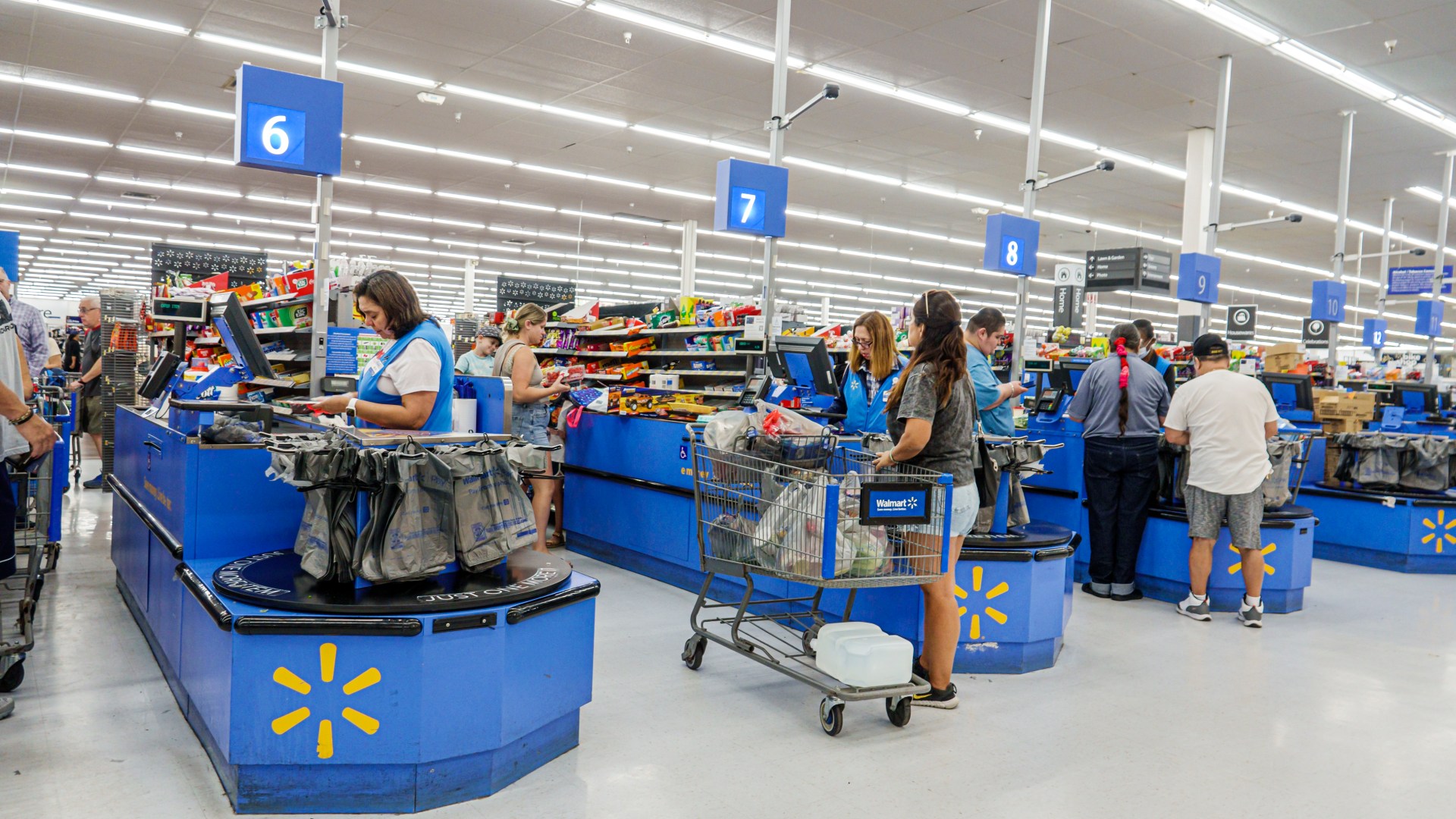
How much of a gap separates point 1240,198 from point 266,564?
14671mm

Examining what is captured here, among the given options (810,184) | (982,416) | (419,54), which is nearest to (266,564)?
(982,416)

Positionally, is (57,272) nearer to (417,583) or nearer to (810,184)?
(810,184)

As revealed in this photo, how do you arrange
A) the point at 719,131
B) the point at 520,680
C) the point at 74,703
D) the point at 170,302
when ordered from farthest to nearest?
1. the point at 719,131
2. the point at 170,302
3. the point at 74,703
4. the point at 520,680

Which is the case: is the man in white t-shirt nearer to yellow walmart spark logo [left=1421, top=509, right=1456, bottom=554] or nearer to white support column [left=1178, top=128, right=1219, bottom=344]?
yellow walmart spark logo [left=1421, top=509, right=1456, bottom=554]

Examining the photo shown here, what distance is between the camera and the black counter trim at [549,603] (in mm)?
2410

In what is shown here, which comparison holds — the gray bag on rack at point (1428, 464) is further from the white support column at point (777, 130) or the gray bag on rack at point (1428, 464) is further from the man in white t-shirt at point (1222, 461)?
the white support column at point (777, 130)

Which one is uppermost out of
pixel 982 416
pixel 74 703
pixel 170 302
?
pixel 170 302

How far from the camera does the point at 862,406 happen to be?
14.3 ft

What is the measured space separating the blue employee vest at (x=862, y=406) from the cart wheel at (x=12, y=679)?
3.44 metres

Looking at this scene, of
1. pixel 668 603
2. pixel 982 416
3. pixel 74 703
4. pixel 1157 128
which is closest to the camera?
pixel 74 703

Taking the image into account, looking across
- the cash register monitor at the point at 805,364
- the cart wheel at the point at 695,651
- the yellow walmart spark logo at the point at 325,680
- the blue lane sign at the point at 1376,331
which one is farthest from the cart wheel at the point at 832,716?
the blue lane sign at the point at 1376,331

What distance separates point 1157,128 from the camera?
10273 millimetres

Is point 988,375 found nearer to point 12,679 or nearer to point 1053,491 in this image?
point 1053,491

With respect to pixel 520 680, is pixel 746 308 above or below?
above
